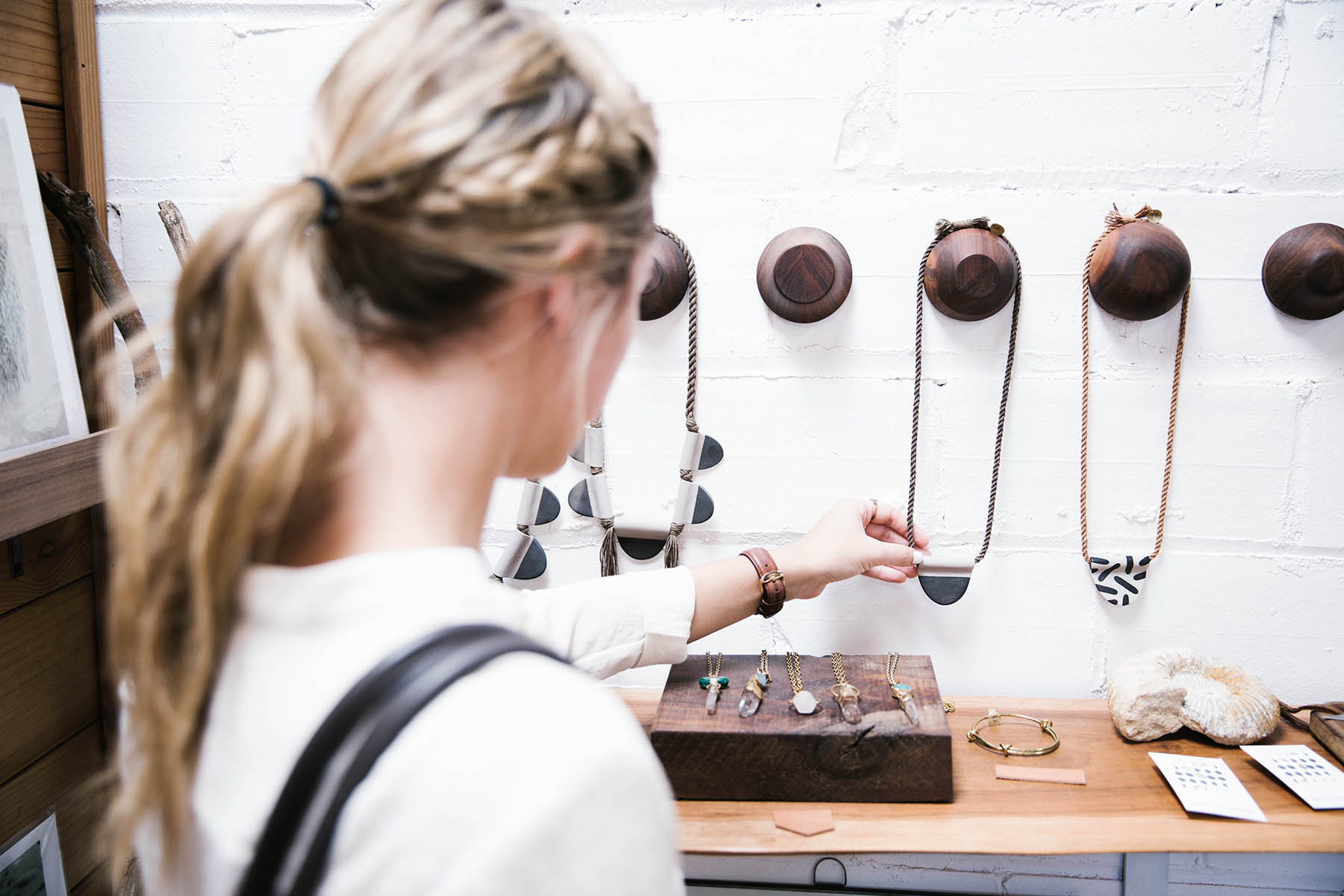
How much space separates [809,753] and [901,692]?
138 mm

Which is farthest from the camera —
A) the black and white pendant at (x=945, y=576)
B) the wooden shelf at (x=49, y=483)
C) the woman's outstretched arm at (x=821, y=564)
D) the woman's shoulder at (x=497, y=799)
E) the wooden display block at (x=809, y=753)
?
the black and white pendant at (x=945, y=576)

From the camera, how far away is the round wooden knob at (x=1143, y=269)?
3.30 feet

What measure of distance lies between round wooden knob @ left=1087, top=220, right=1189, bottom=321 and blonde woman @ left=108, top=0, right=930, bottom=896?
790 millimetres

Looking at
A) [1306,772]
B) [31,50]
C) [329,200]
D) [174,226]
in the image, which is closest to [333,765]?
[329,200]

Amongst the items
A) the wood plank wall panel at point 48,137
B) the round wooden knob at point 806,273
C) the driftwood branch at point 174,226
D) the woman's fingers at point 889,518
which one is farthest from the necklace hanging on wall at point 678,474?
the wood plank wall panel at point 48,137

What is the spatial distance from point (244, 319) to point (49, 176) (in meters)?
0.92

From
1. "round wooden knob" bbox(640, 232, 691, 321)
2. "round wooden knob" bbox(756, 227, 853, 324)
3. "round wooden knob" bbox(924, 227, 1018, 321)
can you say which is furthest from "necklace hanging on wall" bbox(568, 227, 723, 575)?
"round wooden knob" bbox(924, 227, 1018, 321)

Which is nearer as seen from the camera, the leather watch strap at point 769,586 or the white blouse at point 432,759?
the white blouse at point 432,759

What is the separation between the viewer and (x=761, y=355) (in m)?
1.14

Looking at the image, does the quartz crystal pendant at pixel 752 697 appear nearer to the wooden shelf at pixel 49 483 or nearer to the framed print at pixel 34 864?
the wooden shelf at pixel 49 483

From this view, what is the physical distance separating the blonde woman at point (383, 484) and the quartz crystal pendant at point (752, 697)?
544mm

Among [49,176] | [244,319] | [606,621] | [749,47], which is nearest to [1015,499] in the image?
[606,621]

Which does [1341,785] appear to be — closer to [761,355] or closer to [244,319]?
[761,355]

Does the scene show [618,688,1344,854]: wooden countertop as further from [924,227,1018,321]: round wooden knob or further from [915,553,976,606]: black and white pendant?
[924,227,1018,321]: round wooden knob
